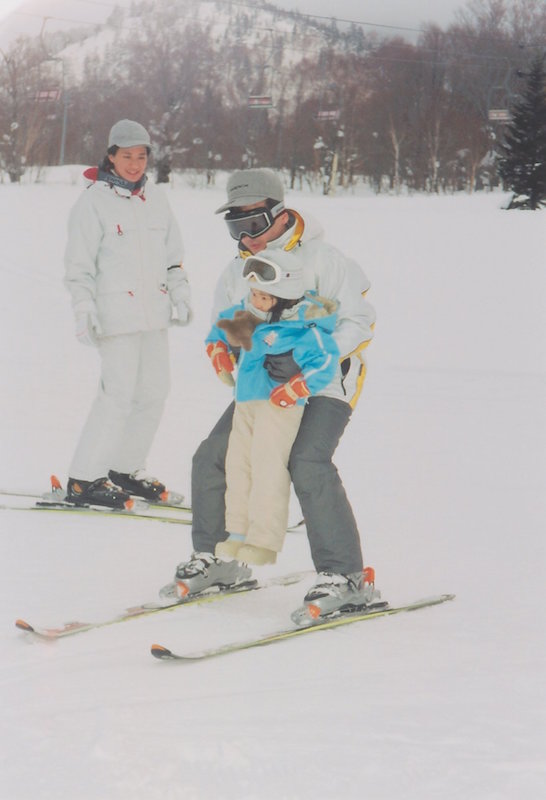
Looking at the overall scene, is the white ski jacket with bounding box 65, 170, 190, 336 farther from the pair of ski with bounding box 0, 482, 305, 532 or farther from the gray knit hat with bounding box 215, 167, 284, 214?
the gray knit hat with bounding box 215, 167, 284, 214

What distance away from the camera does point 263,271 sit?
10.4 ft

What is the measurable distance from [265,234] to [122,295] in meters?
1.62

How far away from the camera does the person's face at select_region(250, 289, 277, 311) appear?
3211mm

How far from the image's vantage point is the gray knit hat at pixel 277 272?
3.15 meters

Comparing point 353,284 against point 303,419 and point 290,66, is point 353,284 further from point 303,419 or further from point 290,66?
point 290,66

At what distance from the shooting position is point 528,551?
4199 millimetres

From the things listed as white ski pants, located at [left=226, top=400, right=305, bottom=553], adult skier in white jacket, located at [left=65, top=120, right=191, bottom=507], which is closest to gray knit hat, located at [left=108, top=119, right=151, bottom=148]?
adult skier in white jacket, located at [left=65, top=120, right=191, bottom=507]

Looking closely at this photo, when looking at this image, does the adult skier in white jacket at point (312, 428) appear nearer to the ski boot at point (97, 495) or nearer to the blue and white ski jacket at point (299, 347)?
the blue and white ski jacket at point (299, 347)

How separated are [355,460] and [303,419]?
108 inches

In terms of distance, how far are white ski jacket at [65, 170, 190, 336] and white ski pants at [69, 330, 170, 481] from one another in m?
0.10

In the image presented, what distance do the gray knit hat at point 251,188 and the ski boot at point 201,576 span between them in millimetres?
1143

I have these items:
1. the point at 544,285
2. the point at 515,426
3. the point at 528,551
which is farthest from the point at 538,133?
the point at 528,551

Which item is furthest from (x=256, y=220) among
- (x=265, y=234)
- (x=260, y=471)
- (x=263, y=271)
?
(x=260, y=471)

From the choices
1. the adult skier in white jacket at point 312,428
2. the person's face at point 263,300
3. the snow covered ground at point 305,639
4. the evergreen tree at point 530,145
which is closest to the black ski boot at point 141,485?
the snow covered ground at point 305,639
